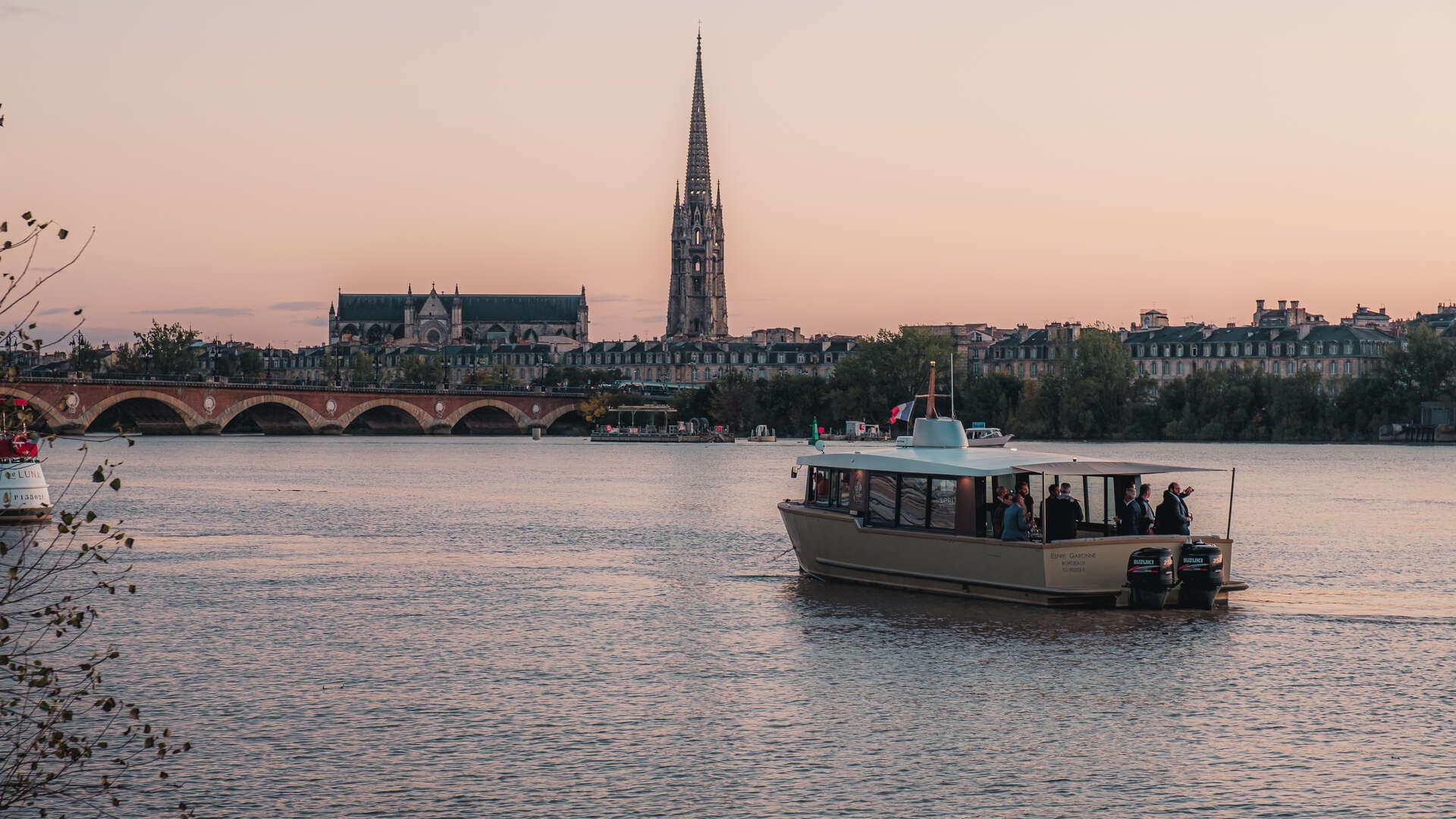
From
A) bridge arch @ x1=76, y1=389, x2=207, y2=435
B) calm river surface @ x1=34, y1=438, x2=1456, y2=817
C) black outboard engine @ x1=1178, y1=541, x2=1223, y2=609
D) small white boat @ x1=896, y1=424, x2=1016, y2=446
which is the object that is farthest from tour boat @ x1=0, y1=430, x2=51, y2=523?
bridge arch @ x1=76, y1=389, x2=207, y2=435

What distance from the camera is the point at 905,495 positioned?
38000 millimetres

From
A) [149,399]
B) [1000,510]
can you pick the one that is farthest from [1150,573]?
[149,399]

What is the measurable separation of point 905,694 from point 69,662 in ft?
47.7

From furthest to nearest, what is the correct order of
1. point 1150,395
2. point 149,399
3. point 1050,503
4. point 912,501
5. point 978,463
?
1. point 1150,395
2. point 149,399
3. point 912,501
4. point 978,463
5. point 1050,503

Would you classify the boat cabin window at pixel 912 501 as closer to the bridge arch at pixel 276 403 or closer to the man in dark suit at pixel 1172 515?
the man in dark suit at pixel 1172 515

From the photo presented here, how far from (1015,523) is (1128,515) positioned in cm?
264

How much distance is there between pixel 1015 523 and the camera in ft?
116

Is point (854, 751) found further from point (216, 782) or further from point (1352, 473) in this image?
point (1352, 473)

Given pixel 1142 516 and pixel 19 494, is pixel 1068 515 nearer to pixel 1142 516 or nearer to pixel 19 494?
pixel 1142 516

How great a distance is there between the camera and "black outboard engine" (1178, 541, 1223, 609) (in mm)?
35875

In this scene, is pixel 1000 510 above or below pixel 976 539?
above

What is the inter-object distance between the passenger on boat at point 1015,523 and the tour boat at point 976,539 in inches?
9.1

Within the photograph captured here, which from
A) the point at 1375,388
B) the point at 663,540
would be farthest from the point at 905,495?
the point at 1375,388

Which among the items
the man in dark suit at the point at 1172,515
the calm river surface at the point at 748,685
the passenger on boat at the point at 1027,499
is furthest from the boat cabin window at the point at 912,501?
the man in dark suit at the point at 1172,515
